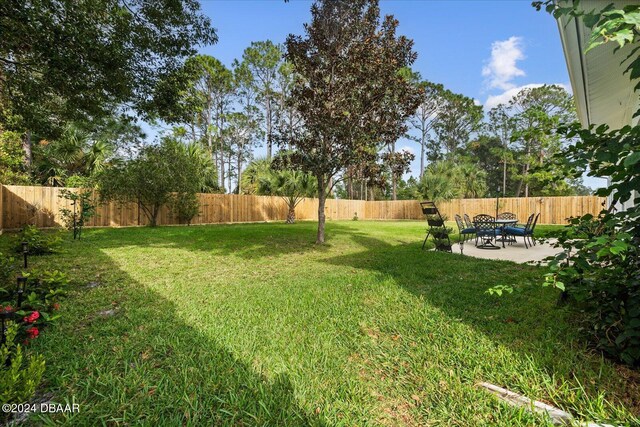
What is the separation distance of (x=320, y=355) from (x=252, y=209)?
53.0ft

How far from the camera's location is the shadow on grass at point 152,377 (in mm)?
1523

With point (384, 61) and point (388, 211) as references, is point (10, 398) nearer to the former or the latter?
point (384, 61)

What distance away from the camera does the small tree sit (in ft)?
36.1

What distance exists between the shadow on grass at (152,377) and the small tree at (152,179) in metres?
9.99

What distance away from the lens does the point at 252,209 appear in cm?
1764

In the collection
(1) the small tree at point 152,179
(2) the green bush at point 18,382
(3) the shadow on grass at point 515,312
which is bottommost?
(3) the shadow on grass at point 515,312

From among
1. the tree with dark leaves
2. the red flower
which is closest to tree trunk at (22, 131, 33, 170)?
the tree with dark leaves

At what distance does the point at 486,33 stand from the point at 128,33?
7.22 metres

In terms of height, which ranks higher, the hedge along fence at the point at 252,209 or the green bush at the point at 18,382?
the hedge along fence at the point at 252,209

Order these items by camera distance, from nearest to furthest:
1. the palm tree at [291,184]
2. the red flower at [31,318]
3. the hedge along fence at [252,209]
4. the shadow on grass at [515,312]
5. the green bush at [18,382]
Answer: the green bush at [18,382] → the shadow on grass at [515,312] → the red flower at [31,318] → the hedge along fence at [252,209] → the palm tree at [291,184]

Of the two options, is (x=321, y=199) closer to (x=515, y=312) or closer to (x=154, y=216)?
(x=515, y=312)

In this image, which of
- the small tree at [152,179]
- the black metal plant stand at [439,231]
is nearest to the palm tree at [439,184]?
the black metal plant stand at [439,231]

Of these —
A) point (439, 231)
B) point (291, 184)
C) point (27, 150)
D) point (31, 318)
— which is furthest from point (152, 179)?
point (439, 231)

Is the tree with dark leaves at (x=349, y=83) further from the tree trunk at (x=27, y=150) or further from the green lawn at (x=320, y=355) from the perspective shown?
the tree trunk at (x=27, y=150)
